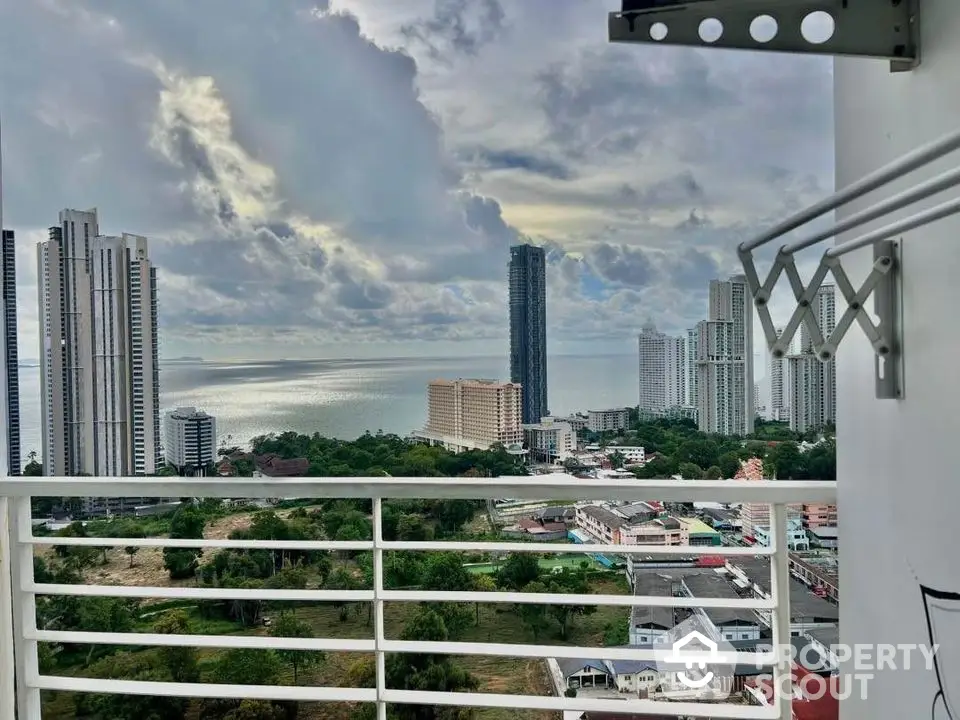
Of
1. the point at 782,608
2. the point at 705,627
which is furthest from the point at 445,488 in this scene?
the point at 782,608

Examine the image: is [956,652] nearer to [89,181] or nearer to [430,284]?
[430,284]

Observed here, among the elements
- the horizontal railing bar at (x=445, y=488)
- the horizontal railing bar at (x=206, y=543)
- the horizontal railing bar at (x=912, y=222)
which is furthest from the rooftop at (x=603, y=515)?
the horizontal railing bar at (x=912, y=222)

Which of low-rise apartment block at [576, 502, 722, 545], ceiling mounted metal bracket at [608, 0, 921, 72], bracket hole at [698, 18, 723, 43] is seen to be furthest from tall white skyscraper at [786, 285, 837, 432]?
bracket hole at [698, 18, 723, 43]

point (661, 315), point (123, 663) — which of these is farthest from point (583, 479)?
point (123, 663)

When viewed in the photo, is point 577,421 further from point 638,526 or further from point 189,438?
point 189,438

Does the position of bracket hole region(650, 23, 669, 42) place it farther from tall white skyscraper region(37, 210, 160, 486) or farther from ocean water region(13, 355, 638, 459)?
tall white skyscraper region(37, 210, 160, 486)

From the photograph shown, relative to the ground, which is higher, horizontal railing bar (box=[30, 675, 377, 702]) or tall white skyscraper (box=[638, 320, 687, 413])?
tall white skyscraper (box=[638, 320, 687, 413])
